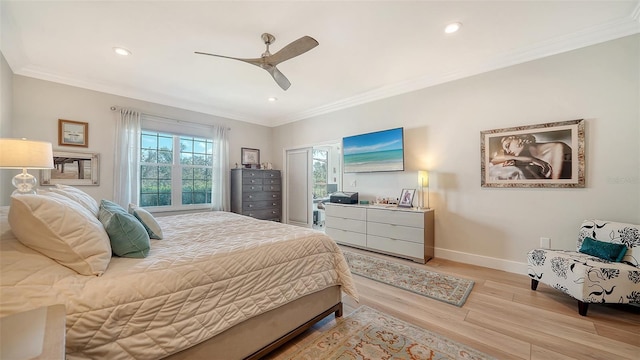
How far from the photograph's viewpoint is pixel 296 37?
249 cm

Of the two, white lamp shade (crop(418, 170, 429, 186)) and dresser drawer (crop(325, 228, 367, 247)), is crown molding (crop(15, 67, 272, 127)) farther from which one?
white lamp shade (crop(418, 170, 429, 186))

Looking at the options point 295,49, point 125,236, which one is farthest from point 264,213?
point 125,236

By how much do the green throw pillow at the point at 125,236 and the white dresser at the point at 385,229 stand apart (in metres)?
2.98

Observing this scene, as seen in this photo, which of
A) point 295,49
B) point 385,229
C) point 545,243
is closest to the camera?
point 295,49

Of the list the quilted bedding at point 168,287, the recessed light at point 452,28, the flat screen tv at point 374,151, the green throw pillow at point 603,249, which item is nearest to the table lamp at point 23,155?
the quilted bedding at point 168,287

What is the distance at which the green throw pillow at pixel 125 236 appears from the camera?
1.33m

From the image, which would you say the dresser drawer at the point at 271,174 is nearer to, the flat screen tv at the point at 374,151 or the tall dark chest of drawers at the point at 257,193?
the tall dark chest of drawers at the point at 257,193

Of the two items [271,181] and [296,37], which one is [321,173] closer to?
[271,181]

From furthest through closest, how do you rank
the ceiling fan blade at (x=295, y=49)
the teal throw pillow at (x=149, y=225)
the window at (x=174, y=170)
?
the window at (x=174, y=170) → the ceiling fan blade at (x=295, y=49) → the teal throw pillow at (x=149, y=225)

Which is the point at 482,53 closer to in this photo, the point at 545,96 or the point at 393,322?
the point at 545,96

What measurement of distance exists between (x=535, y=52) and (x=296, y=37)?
276 cm

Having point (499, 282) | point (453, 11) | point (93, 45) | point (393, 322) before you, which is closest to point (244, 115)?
point (93, 45)

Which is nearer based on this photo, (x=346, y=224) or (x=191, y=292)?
(x=191, y=292)

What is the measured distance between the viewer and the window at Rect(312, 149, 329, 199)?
6.68 meters
